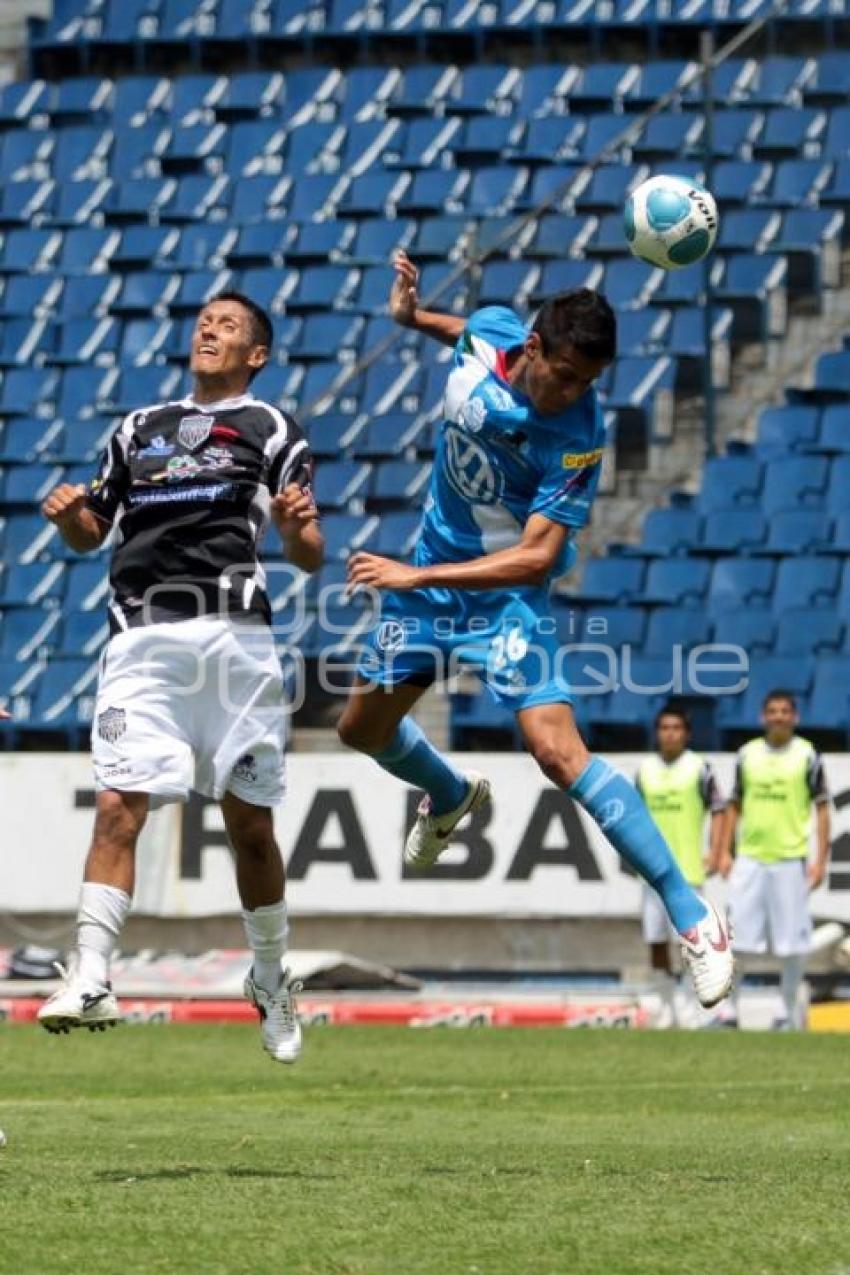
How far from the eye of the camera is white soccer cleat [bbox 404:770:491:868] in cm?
935

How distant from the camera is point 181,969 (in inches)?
724

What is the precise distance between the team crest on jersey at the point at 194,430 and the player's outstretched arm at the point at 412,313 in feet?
4.37

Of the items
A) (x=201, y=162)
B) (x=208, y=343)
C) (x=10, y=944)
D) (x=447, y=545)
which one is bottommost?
(x=10, y=944)

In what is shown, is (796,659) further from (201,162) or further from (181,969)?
(201,162)

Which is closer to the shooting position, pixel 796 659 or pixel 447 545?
pixel 447 545

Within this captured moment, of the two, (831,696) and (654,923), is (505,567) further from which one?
(831,696)

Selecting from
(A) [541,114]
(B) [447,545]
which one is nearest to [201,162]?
(A) [541,114]

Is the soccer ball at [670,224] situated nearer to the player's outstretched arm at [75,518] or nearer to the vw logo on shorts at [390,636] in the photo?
the vw logo on shorts at [390,636]

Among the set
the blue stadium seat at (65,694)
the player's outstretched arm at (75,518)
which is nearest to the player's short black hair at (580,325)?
the player's outstretched arm at (75,518)

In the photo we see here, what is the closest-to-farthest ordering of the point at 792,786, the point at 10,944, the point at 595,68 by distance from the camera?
the point at 792,786 < the point at 10,944 < the point at 595,68

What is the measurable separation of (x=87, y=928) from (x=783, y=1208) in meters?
2.39

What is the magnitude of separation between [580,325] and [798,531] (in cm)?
1240

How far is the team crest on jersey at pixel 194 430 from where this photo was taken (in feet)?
25.9

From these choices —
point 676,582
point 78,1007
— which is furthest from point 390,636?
point 676,582
